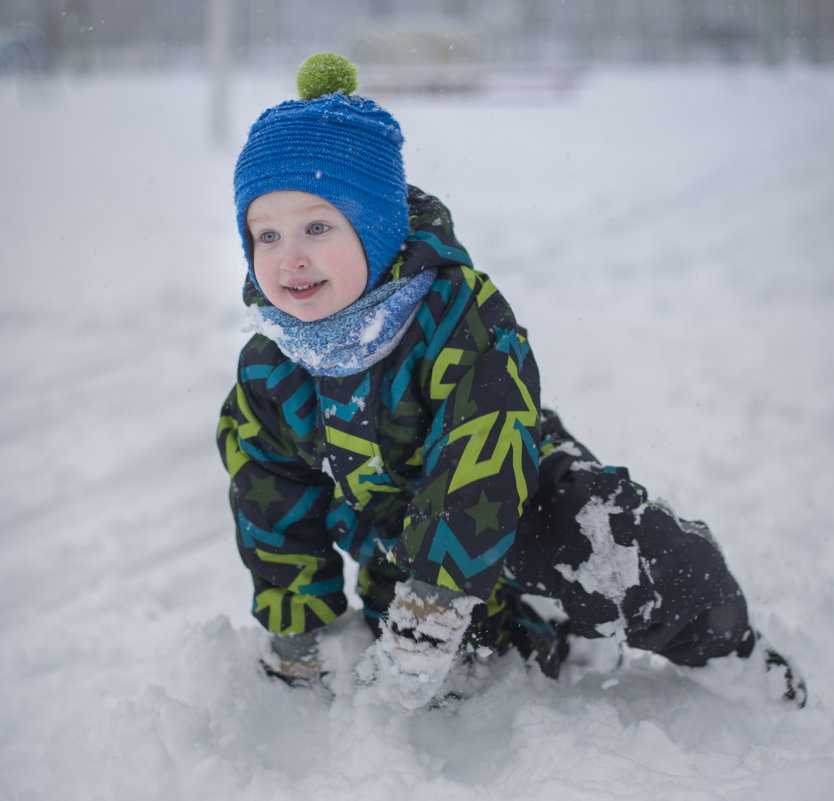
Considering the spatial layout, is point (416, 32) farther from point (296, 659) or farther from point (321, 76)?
point (296, 659)

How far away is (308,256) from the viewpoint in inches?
48.9

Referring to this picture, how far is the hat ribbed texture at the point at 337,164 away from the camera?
1.23 m

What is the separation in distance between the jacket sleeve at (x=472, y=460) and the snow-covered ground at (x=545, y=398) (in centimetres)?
34

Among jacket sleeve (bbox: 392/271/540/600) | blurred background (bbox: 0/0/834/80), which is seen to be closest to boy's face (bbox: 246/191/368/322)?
jacket sleeve (bbox: 392/271/540/600)

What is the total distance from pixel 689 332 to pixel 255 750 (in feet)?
7.36

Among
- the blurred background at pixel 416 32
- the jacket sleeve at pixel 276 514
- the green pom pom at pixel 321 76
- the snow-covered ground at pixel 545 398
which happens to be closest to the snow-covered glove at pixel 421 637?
the snow-covered ground at pixel 545 398

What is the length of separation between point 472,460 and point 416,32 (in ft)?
36.8

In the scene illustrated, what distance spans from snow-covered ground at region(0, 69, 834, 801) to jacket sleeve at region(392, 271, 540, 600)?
1.11 ft

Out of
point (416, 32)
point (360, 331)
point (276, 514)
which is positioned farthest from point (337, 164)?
point (416, 32)

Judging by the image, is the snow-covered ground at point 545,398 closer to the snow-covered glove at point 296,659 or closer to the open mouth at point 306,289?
the snow-covered glove at point 296,659

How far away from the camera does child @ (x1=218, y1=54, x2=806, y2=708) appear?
120 centimetres

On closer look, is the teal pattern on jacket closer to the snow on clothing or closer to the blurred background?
the snow on clothing

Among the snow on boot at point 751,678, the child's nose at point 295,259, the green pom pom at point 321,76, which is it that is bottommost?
the snow on boot at point 751,678

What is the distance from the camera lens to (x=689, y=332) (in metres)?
3.01
